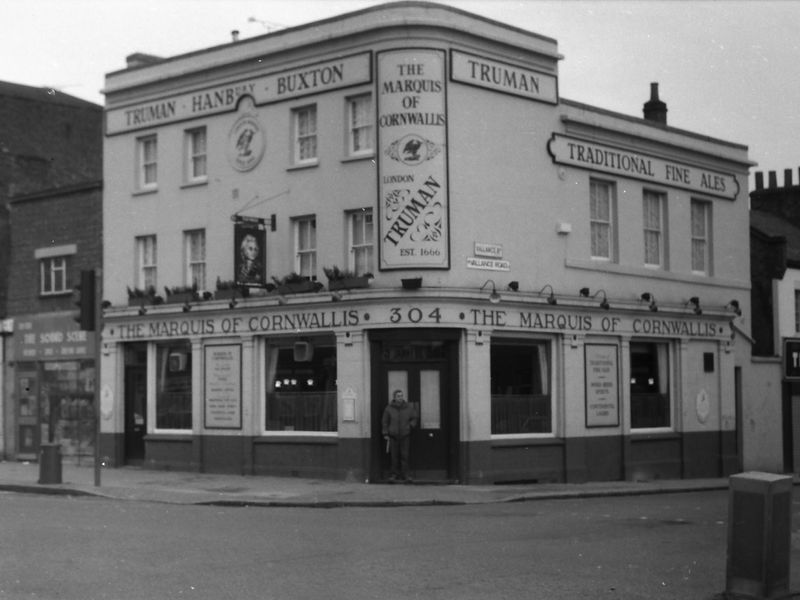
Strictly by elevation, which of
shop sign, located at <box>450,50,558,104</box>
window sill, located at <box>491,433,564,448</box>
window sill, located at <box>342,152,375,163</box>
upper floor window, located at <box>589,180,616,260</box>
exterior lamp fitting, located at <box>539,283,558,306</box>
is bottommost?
window sill, located at <box>491,433,564,448</box>

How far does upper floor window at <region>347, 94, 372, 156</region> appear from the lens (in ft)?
89.7

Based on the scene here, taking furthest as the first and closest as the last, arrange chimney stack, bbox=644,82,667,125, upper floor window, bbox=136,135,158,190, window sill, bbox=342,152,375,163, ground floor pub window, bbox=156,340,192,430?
chimney stack, bbox=644,82,667,125, upper floor window, bbox=136,135,158,190, ground floor pub window, bbox=156,340,192,430, window sill, bbox=342,152,375,163

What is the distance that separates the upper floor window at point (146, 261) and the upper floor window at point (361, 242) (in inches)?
245

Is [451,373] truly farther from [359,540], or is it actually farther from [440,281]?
[359,540]

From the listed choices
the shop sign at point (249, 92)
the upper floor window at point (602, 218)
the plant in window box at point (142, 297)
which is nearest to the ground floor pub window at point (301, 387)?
the plant in window box at point (142, 297)

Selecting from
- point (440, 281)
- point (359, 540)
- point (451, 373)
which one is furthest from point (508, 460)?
point (359, 540)

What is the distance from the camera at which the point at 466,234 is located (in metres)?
26.7

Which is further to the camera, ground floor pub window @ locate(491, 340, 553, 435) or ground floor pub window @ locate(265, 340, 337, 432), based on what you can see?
ground floor pub window @ locate(265, 340, 337, 432)

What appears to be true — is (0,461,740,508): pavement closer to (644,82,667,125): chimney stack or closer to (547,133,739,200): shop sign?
(547,133,739,200): shop sign

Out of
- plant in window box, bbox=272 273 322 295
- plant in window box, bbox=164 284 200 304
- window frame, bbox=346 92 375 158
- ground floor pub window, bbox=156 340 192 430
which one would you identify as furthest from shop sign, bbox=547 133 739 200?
ground floor pub window, bbox=156 340 192 430

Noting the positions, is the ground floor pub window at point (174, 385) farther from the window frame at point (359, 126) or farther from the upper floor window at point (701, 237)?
the upper floor window at point (701, 237)

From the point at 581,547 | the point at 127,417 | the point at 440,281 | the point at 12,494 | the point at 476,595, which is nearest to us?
the point at 476,595

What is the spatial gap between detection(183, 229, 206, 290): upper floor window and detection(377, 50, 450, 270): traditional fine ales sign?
5799 mm

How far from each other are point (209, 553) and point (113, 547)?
1186mm
